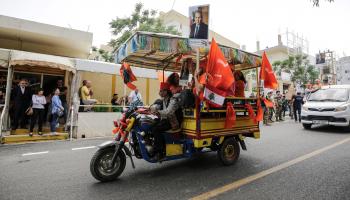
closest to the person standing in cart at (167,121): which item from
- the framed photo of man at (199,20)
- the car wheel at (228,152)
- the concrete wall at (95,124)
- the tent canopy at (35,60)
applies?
the car wheel at (228,152)

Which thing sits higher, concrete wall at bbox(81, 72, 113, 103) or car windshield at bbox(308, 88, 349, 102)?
concrete wall at bbox(81, 72, 113, 103)

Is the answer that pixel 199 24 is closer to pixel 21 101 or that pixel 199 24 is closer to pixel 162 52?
pixel 162 52

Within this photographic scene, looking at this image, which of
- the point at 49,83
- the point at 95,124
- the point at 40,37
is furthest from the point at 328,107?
the point at 40,37

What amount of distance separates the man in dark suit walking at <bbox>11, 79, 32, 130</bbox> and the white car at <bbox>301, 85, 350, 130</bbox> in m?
11.0

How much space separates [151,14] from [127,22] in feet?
6.78

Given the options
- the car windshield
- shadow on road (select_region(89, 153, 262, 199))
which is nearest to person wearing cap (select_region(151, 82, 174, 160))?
shadow on road (select_region(89, 153, 262, 199))

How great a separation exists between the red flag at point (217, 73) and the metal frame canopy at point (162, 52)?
44 centimetres

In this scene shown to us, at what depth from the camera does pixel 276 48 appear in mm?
33906

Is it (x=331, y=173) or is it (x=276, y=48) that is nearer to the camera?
(x=331, y=173)

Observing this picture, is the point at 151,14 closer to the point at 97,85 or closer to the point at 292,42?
the point at 97,85

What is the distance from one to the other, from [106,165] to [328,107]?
28.1 feet

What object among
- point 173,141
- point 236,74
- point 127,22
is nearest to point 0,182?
point 173,141

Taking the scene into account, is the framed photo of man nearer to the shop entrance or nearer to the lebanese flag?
the lebanese flag

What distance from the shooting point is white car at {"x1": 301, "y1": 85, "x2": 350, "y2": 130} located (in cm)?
823
